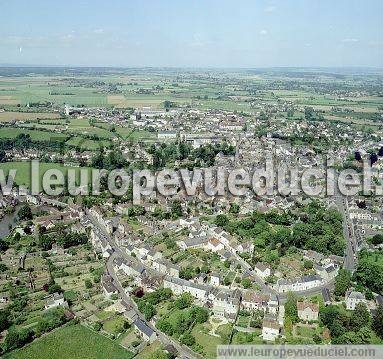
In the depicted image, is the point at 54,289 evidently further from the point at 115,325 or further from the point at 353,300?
the point at 353,300

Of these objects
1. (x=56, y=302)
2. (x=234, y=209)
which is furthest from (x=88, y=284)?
(x=234, y=209)

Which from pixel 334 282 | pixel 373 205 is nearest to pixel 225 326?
pixel 334 282

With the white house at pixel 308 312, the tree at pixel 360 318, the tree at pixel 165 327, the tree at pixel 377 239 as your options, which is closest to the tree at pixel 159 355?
the tree at pixel 165 327

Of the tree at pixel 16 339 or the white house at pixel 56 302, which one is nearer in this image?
the tree at pixel 16 339

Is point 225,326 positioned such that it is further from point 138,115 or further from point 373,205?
point 138,115

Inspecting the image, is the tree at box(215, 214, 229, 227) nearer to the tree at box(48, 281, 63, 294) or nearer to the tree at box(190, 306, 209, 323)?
the tree at box(190, 306, 209, 323)

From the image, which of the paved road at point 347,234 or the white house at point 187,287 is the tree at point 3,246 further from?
the paved road at point 347,234
